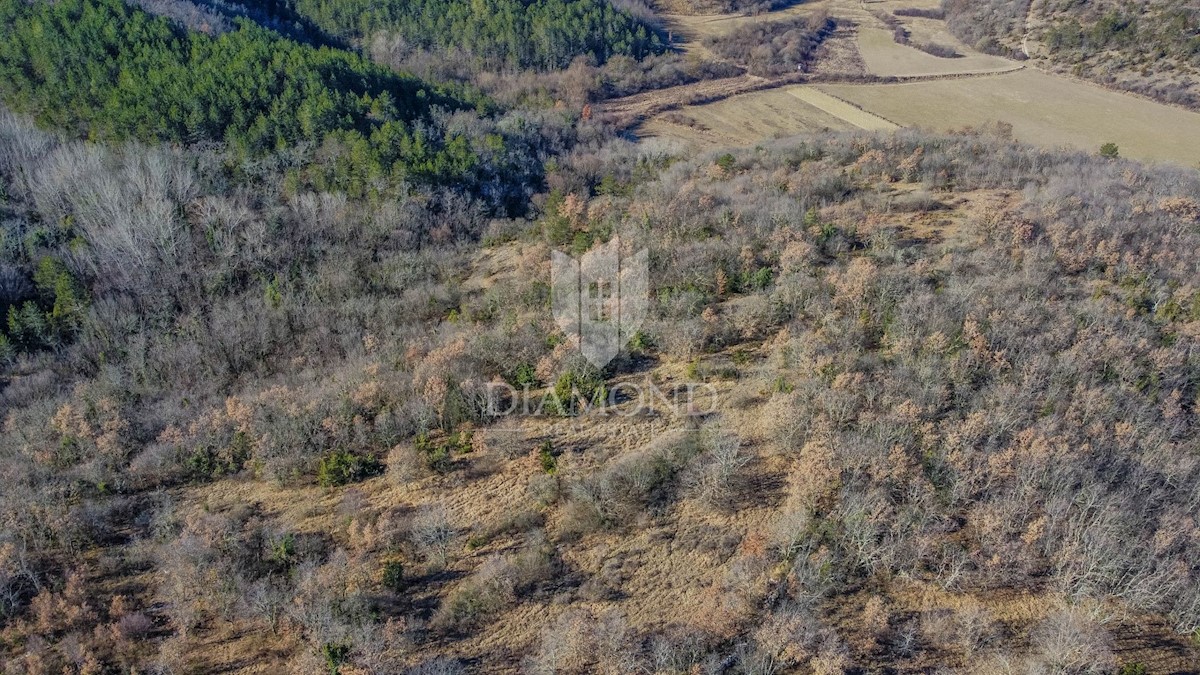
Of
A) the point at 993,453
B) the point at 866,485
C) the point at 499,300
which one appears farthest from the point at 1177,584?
the point at 499,300

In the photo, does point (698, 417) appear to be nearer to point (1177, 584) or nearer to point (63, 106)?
point (1177, 584)

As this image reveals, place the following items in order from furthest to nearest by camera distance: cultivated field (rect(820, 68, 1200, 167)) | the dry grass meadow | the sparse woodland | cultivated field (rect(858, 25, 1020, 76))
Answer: cultivated field (rect(858, 25, 1020, 76)), the dry grass meadow, cultivated field (rect(820, 68, 1200, 167)), the sparse woodland

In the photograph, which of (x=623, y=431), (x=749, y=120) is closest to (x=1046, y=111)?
(x=749, y=120)

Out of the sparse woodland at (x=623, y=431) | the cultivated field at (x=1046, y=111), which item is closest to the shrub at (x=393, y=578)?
the sparse woodland at (x=623, y=431)

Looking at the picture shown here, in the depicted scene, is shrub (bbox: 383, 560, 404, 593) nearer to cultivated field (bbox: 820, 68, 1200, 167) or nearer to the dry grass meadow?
the dry grass meadow

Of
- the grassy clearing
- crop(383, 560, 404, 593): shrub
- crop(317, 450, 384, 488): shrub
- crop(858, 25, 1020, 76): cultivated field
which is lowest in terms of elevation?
crop(383, 560, 404, 593): shrub

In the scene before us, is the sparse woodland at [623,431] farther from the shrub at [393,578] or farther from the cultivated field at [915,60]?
the cultivated field at [915,60]

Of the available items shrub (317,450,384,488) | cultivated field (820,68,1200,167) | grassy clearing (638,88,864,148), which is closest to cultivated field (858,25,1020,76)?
cultivated field (820,68,1200,167)
